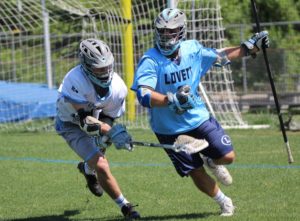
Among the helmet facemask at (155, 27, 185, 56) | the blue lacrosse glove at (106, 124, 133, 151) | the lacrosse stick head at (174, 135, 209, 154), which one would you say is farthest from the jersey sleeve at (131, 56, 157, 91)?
the lacrosse stick head at (174, 135, 209, 154)

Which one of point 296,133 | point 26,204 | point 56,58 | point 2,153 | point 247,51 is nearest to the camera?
point 247,51

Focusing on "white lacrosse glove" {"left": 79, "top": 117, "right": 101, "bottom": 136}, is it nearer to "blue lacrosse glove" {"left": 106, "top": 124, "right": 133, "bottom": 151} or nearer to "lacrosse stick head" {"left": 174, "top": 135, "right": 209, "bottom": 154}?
"blue lacrosse glove" {"left": 106, "top": 124, "right": 133, "bottom": 151}

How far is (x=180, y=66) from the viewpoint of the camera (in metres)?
6.47

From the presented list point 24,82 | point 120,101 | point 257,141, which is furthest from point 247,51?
point 24,82

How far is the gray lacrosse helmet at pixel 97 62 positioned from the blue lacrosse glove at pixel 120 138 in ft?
1.57

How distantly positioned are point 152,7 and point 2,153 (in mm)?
4710

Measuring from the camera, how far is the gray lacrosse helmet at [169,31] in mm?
6352

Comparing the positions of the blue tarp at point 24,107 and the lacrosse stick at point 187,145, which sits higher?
the lacrosse stick at point 187,145

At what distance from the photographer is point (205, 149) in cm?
655

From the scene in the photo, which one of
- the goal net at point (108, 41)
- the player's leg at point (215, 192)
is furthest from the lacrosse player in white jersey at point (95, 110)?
the goal net at point (108, 41)

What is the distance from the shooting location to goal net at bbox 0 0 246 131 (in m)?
13.9

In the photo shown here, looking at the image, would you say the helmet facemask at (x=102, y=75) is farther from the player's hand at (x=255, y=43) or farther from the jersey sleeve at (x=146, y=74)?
the player's hand at (x=255, y=43)

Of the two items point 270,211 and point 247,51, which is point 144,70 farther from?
point 270,211

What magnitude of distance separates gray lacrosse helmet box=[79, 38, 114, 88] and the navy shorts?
0.73m
